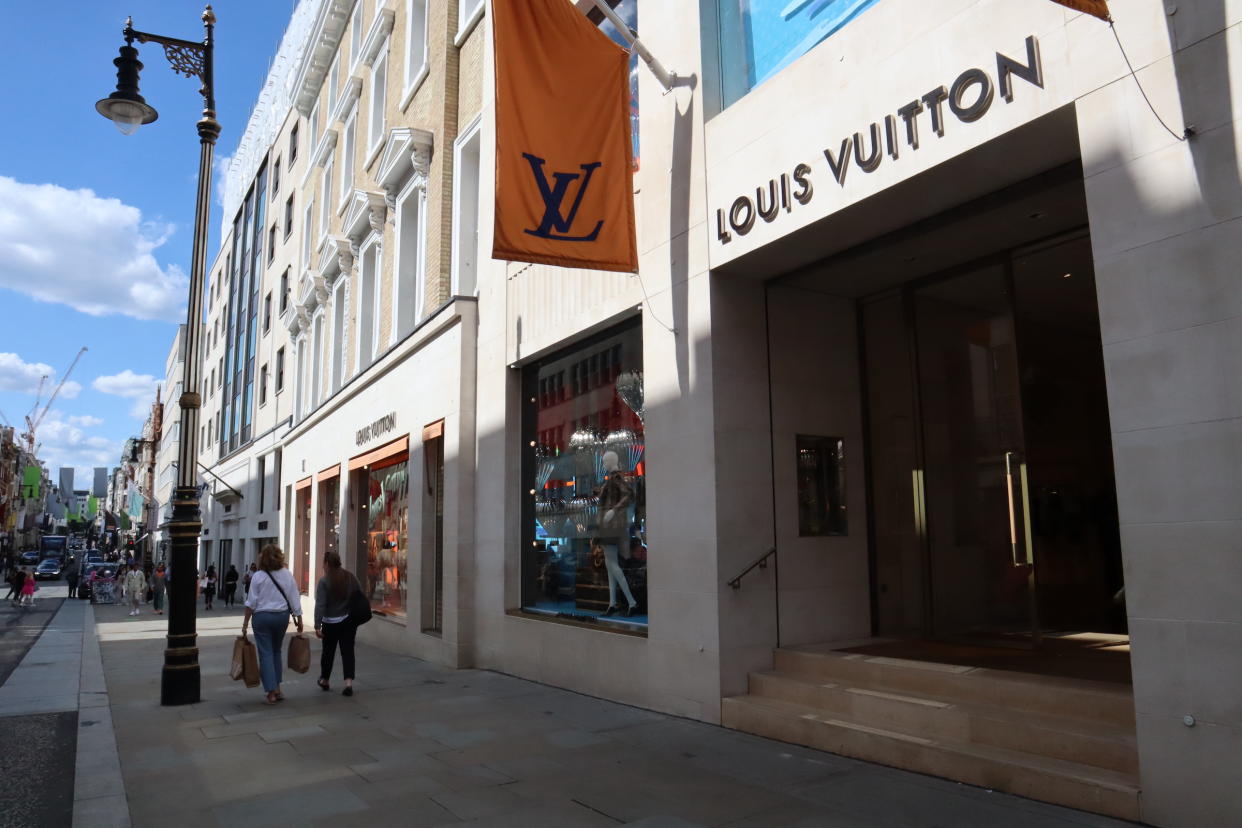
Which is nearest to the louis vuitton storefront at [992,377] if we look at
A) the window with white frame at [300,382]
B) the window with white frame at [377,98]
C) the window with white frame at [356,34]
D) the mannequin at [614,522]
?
the mannequin at [614,522]

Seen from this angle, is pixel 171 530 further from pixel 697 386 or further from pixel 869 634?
pixel 869 634

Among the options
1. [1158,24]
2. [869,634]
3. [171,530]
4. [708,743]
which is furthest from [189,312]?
[1158,24]

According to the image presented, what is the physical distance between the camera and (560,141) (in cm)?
881

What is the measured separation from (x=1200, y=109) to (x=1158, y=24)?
1.94 feet

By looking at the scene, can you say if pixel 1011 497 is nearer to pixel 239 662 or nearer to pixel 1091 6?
pixel 1091 6

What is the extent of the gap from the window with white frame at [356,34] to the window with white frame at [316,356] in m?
7.29

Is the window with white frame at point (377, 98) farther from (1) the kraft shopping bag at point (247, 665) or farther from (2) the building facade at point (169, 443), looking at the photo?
(2) the building facade at point (169, 443)

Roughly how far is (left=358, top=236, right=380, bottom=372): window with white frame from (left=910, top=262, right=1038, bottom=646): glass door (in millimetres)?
14455

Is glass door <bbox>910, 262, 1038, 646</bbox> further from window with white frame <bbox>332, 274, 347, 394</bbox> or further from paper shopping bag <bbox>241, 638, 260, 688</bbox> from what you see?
window with white frame <bbox>332, 274, 347, 394</bbox>

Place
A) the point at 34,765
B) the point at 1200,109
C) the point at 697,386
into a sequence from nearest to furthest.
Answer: the point at 1200,109 < the point at 34,765 < the point at 697,386

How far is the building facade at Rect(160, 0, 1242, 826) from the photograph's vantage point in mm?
4840

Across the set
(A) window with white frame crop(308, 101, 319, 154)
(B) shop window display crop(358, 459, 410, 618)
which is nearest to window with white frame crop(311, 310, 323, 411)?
(A) window with white frame crop(308, 101, 319, 154)

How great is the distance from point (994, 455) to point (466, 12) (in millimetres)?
12248

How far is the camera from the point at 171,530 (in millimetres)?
10195
